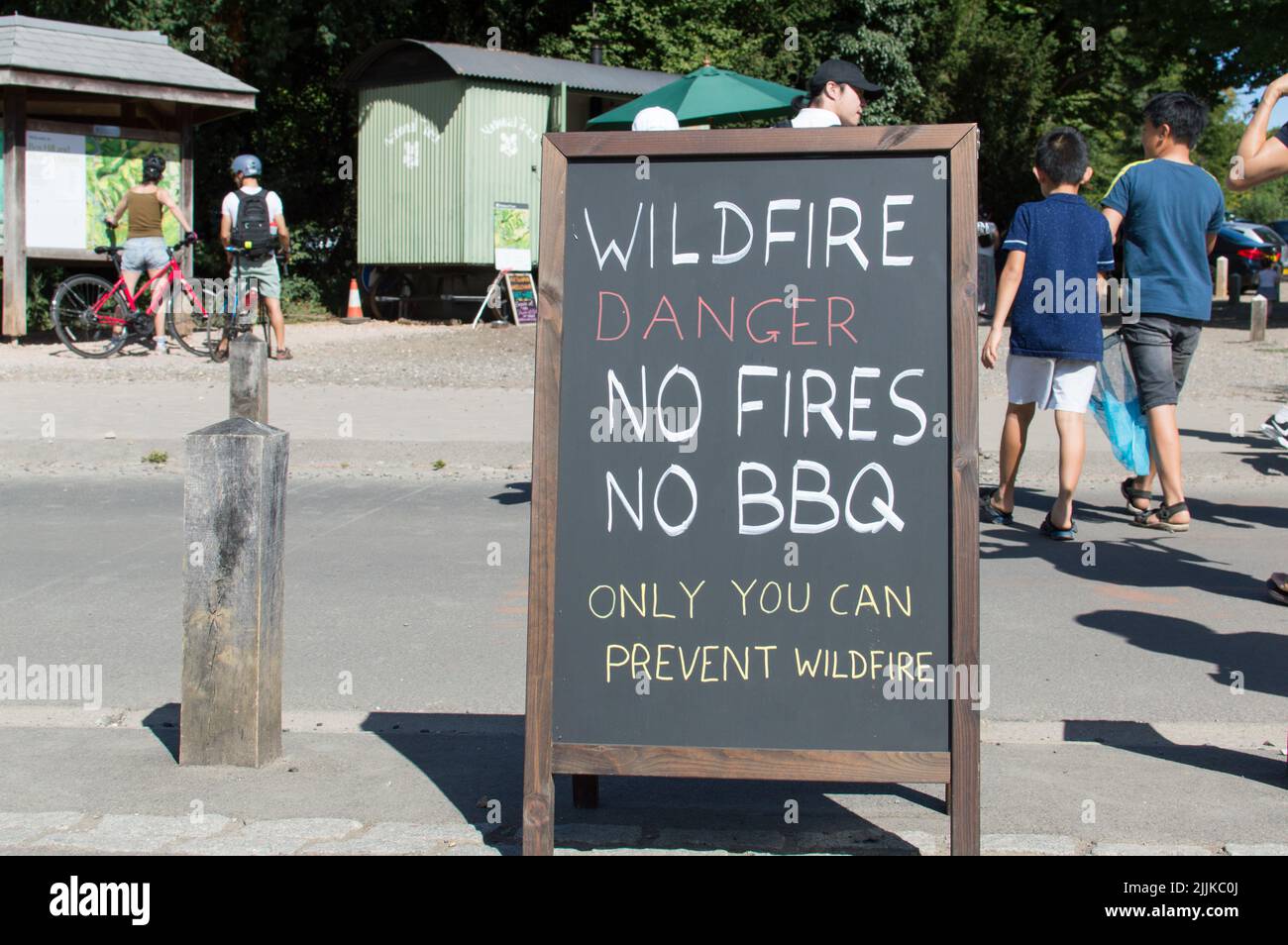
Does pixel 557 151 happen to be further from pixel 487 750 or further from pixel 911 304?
pixel 487 750

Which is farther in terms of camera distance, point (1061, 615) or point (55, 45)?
point (55, 45)

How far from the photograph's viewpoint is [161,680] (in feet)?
18.7

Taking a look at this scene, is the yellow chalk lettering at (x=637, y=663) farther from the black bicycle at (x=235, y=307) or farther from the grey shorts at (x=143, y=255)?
the grey shorts at (x=143, y=255)

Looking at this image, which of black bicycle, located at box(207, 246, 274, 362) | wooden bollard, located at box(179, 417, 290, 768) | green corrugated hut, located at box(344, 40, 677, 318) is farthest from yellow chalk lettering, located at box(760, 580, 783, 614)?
green corrugated hut, located at box(344, 40, 677, 318)

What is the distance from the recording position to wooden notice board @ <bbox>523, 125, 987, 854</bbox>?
372 centimetres

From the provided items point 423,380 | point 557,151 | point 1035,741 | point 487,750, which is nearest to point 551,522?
point 557,151

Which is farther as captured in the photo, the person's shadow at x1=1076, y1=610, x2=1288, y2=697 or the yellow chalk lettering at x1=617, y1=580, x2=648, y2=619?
the person's shadow at x1=1076, y1=610, x2=1288, y2=697

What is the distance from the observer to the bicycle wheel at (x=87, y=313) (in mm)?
15789

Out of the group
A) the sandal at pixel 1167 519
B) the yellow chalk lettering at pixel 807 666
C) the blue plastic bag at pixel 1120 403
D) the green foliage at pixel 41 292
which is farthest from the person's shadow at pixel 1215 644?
the green foliage at pixel 41 292

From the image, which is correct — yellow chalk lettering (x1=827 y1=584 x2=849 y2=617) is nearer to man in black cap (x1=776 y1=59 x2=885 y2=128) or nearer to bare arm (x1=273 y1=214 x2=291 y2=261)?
man in black cap (x1=776 y1=59 x2=885 y2=128)

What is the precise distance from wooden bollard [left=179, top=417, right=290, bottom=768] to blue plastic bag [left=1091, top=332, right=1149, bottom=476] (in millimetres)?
5259

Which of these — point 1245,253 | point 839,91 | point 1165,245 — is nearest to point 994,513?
point 1165,245

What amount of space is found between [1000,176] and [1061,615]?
30.5 m

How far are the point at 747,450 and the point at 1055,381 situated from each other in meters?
4.46
